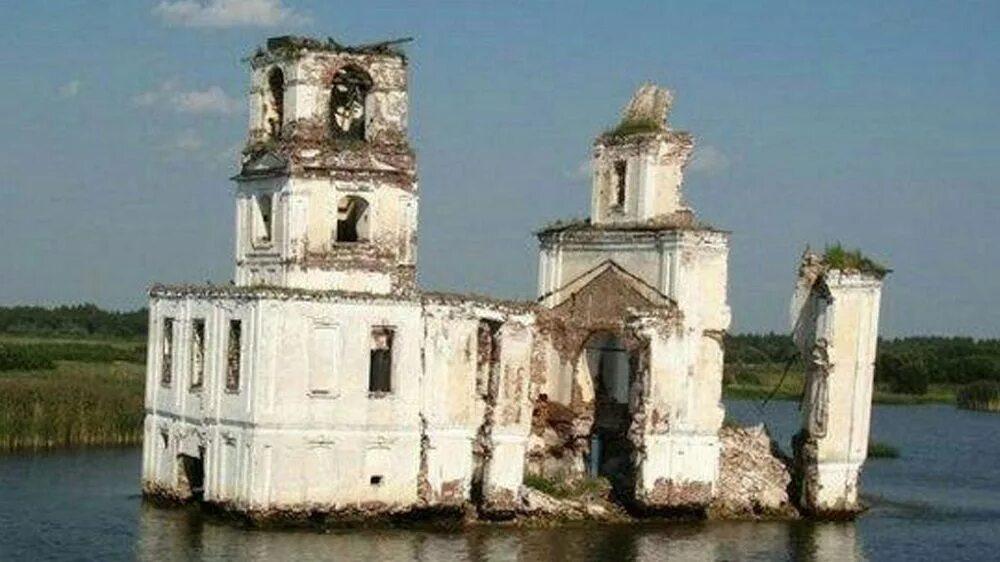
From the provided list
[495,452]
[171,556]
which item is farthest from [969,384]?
[171,556]

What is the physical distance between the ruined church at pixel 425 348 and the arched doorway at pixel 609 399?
92 mm

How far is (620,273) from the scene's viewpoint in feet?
126

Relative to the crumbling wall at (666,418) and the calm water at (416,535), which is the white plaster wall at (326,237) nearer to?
the calm water at (416,535)

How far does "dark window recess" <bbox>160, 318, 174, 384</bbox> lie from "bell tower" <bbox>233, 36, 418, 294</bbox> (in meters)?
1.86

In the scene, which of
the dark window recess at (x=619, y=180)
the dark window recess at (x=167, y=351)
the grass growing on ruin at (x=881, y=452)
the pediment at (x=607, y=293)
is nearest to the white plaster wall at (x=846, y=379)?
the pediment at (x=607, y=293)

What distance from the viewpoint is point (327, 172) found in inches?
1366

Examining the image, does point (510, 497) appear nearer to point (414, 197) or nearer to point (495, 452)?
point (495, 452)

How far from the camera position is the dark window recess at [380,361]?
3381 cm

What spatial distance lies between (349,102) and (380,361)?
594 centimetres

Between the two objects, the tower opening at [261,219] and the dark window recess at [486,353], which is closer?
the dark window recess at [486,353]

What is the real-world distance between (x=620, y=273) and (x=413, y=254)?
5.44m

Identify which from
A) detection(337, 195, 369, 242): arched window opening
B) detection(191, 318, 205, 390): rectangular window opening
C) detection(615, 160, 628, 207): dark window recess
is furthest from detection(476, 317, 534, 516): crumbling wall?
detection(191, 318, 205, 390): rectangular window opening

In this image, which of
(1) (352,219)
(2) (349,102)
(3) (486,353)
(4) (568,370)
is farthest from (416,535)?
(2) (349,102)

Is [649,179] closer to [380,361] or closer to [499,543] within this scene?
[380,361]
